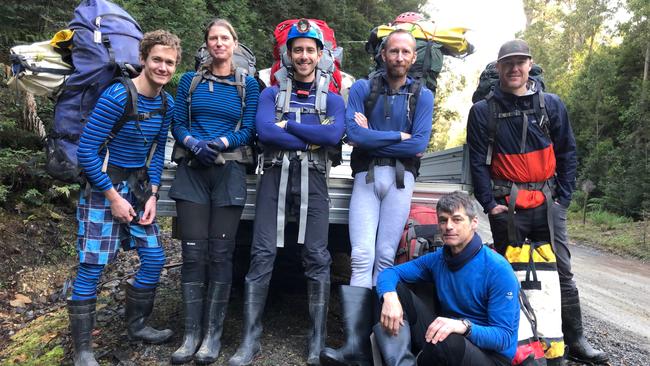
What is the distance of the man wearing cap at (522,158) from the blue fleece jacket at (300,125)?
3.90 feet

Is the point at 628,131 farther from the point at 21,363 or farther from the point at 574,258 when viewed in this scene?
the point at 21,363

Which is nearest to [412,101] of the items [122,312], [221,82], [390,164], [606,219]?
[390,164]

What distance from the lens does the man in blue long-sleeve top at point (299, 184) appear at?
3.57m

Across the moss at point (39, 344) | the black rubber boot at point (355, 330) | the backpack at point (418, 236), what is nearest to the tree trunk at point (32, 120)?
the moss at point (39, 344)

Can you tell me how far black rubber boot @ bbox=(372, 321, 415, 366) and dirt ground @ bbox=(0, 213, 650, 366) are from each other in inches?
28.1

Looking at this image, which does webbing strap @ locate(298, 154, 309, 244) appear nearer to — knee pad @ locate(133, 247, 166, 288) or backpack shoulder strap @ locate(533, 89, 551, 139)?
knee pad @ locate(133, 247, 166, 288)

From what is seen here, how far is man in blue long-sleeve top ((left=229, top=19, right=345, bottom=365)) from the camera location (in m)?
3.57

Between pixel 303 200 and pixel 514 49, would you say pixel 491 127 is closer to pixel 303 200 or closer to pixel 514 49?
pixel 514 49

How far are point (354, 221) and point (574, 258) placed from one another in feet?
36.8

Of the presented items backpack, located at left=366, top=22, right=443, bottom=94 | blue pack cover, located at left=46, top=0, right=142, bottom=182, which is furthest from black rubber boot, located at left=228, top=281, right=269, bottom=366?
backpack, located at left=366, top=22, right=443, bottom=94

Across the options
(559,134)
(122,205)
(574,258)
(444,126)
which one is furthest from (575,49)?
(122,205)

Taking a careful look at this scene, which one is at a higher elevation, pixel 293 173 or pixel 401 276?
pixel 293 173

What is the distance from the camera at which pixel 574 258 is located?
496 inches

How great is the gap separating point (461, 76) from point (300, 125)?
40363mm
